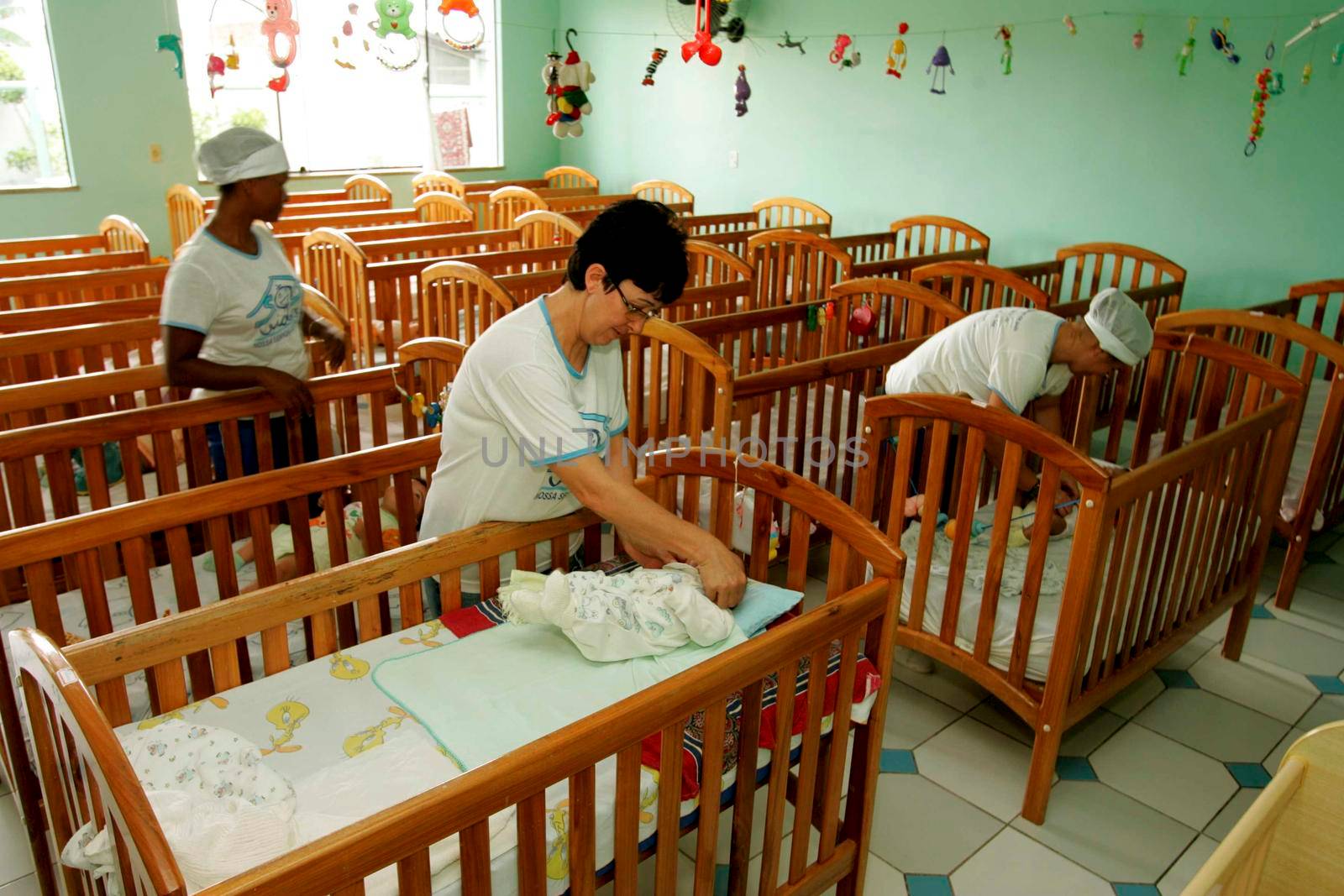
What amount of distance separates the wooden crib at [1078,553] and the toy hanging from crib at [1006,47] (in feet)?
9.43

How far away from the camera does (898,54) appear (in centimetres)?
530

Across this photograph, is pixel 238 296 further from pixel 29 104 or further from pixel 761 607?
pixel 29 104

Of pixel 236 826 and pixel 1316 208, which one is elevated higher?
pixel 1316 208

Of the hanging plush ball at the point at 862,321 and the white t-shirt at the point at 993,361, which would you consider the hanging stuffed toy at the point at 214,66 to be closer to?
the hanging plush ball at the point at 862,321

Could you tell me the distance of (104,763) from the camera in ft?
3.01

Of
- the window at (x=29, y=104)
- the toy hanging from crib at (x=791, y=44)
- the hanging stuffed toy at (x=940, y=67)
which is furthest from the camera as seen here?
the toy hanging from crib at (x=791, y=44)

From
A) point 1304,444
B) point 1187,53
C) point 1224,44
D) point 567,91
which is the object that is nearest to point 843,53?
point 567,91

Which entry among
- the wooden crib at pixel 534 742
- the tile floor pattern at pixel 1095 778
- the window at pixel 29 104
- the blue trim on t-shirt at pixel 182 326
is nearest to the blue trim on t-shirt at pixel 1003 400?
the tile floor pattern at pixel 1095 778

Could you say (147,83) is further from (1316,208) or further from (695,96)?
(1316,208)

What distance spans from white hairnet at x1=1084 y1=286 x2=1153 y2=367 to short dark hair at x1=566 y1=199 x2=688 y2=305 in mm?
1417

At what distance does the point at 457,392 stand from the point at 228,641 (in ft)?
1.85

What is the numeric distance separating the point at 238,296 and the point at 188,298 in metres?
0.11

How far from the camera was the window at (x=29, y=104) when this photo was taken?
5.60m

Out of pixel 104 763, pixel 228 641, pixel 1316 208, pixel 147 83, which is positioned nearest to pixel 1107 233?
pixel 1316 208
